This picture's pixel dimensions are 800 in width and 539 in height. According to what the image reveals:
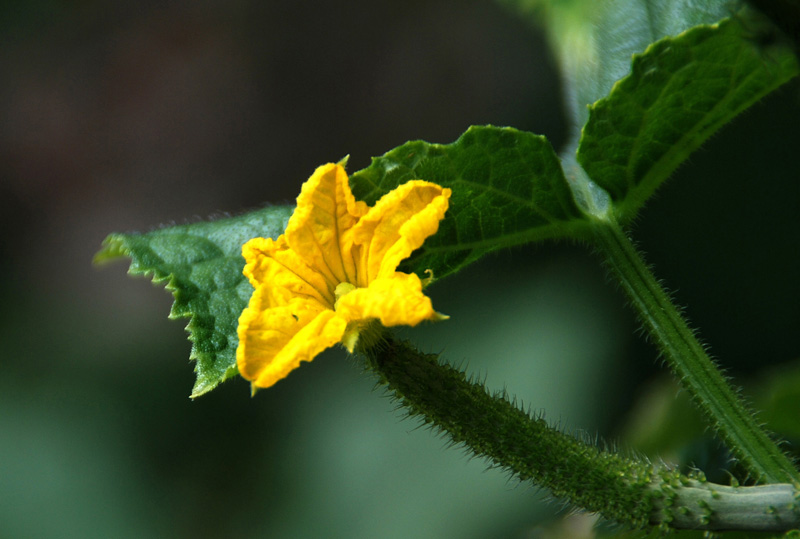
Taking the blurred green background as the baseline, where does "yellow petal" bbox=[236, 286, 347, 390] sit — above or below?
above

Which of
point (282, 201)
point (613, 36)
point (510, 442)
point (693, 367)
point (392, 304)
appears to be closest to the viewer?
point (392, 304)

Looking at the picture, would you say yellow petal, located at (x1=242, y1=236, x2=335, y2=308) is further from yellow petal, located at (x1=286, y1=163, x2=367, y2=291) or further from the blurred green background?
the blurred green background

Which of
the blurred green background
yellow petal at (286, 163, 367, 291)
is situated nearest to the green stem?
yellow petal at (286, 163, 367, 291)

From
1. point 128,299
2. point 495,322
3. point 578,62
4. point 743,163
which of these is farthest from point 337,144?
point 578,62

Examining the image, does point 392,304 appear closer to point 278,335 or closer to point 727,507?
point 278,335

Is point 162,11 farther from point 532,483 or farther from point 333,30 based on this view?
point 532,483

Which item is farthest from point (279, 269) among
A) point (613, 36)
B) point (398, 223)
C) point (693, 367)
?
point (613, 36)

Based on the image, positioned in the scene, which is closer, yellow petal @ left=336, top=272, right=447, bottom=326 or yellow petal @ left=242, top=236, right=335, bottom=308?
yellow petal @ left=336, top=272, right=447, bottom=326
